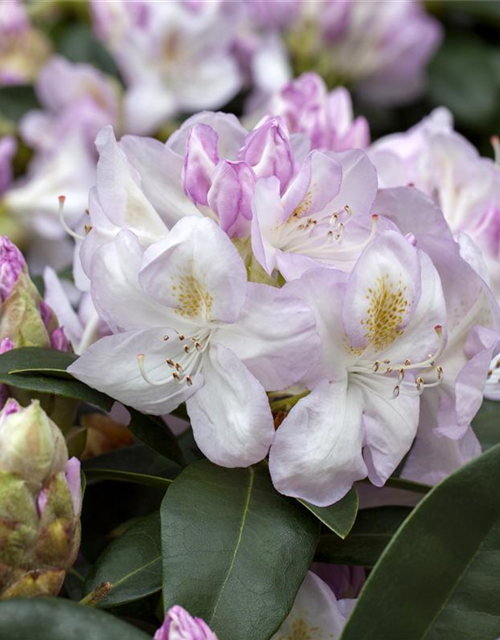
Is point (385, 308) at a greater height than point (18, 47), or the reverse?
point (385, 308)

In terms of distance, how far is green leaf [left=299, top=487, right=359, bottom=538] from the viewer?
62 centimetres

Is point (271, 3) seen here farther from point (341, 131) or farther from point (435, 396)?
point (435, 396)

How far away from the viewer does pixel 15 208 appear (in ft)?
4.30

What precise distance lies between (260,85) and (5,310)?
2.86 feet

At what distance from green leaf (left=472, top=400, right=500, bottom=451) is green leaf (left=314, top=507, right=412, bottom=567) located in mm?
112

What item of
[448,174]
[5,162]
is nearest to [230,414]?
[448,174]

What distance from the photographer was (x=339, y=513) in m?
0.63

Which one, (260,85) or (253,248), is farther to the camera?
(260,85)

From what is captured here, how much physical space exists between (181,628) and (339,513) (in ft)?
0.47

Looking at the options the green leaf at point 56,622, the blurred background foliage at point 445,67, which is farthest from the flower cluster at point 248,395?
the blurred background foliage at point 445,67

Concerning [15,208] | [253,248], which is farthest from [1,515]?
[15,208]

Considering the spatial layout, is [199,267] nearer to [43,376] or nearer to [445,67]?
[43,376]

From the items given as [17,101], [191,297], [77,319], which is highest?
[191,297]

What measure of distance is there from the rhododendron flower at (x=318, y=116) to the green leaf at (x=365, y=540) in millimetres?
384
